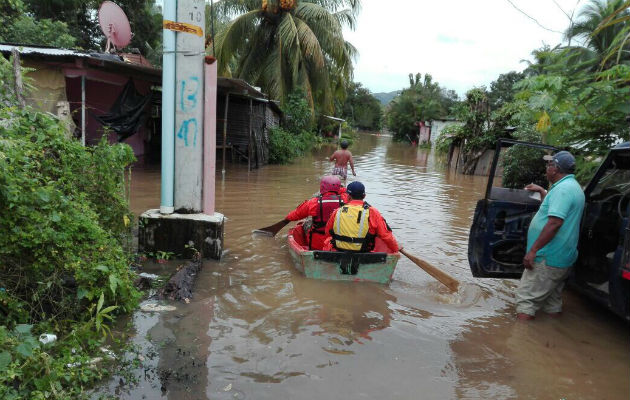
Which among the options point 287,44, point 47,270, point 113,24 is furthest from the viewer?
point 287,44

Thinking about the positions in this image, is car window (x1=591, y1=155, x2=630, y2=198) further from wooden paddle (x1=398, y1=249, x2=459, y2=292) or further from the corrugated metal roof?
the corrugated metal roof

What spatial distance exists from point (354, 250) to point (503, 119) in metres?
14.6

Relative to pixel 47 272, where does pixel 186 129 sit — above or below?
above

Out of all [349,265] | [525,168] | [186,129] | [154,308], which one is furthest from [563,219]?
[525,168]

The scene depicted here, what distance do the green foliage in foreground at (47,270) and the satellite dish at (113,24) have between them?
8417mm

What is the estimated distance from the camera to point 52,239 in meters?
3.44

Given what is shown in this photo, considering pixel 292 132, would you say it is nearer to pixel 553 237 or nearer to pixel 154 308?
pixel 154 308

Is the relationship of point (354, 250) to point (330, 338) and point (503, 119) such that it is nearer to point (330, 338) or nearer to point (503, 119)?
point (330, 338)

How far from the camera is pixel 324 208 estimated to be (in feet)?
20.1

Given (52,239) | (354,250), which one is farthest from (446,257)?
Result: (52,239)

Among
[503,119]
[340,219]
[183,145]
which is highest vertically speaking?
[503,119]

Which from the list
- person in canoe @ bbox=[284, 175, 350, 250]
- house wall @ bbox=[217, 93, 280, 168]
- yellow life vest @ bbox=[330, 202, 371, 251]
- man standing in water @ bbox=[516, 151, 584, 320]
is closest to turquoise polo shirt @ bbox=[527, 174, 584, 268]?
man standing in water @ bbox=[516, 151, 584, 320]

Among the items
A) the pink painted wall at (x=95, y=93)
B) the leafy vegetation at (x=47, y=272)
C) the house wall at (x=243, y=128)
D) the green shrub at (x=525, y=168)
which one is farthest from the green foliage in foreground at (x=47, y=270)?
the green shrub at (x=525, y=168)

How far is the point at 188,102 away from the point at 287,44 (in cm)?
1528
